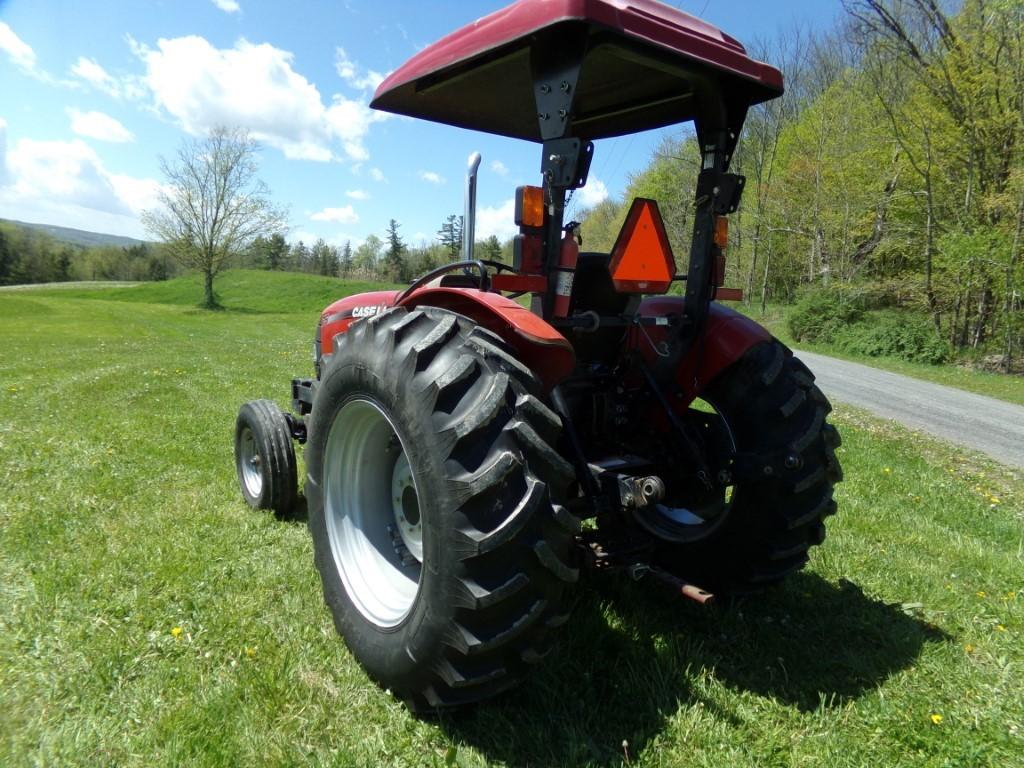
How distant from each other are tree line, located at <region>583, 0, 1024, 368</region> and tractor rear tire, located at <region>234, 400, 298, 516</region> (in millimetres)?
6610

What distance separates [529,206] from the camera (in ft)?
7.47

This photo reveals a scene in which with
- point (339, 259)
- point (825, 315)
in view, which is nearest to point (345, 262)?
point (339, 259)

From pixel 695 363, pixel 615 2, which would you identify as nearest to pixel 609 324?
pixel 695 363

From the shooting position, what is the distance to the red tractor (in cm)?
198

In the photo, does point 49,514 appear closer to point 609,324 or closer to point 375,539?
point 375,539

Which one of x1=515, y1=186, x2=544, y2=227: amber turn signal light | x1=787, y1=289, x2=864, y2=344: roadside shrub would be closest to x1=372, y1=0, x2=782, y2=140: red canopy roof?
x1=515, y1=186, x2=544, y2=227: amber turn signal light

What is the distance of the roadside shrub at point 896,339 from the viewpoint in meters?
16.2

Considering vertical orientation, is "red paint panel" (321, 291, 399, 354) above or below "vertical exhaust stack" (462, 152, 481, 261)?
below

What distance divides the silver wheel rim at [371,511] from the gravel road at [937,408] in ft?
23.1

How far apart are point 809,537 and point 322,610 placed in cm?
209

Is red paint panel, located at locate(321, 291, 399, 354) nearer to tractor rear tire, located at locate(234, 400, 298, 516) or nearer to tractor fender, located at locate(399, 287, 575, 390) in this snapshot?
tractor rear tire, located at locate(234, 400, 298, 516)

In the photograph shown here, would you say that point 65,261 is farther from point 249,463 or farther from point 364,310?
point 364,310

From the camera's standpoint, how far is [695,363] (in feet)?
9.80

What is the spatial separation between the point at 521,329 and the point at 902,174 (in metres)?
20.4
